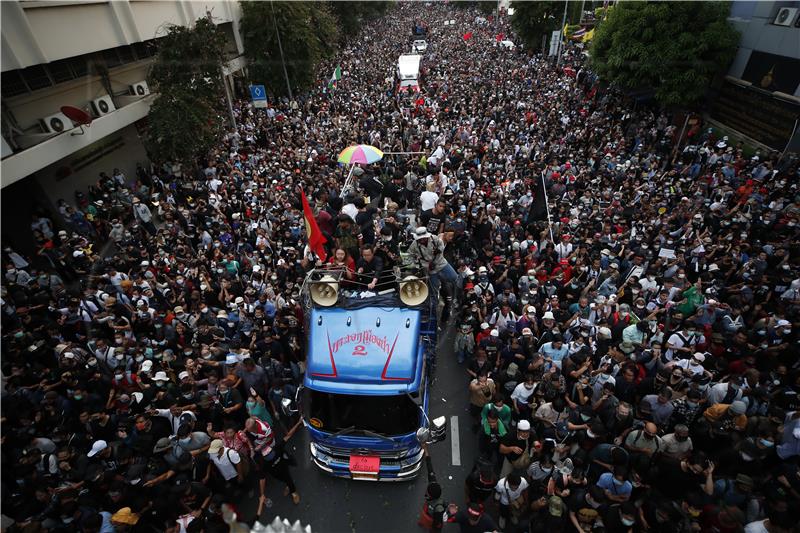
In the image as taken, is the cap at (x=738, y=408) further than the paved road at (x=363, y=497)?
No

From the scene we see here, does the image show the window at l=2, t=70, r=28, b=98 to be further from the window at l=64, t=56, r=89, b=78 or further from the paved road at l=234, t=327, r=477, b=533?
the paved road at l=234, t=327, r=477, b=533

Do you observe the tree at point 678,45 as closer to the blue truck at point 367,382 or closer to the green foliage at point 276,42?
the blue truck at point 367,382

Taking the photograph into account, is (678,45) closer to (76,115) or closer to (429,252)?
(429,252)

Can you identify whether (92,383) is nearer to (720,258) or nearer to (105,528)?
(105,528)

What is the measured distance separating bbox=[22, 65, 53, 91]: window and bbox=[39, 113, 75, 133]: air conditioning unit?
1.33 metres

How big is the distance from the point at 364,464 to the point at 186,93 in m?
15.2

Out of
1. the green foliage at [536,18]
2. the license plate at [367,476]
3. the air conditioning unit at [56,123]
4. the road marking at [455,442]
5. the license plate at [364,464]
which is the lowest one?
the road marking at [455,442]

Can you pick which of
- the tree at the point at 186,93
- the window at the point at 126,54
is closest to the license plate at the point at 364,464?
→ the tree at the point at 186,93

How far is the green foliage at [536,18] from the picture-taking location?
34.8 m

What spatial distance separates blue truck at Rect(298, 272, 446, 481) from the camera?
19.1ft

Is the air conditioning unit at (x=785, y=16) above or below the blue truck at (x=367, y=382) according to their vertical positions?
above

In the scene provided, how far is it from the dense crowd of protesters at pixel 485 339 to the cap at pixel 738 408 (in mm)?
20

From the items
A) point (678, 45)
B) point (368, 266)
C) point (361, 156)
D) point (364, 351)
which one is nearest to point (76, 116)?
point (361, 156)

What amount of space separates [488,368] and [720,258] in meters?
6.76
